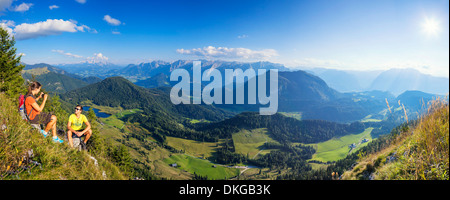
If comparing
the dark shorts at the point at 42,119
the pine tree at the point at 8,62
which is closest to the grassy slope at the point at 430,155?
the dark shorts at the point at 42,119

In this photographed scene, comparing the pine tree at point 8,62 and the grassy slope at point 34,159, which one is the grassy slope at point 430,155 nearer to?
the grassy slope at point 34,159

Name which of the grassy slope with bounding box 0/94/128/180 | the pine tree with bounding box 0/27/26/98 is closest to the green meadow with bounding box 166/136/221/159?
the pine tree with bounding box 0/27/26/98

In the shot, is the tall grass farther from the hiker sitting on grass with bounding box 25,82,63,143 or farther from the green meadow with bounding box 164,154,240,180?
the green meadow with bounding box 164,154,240,180

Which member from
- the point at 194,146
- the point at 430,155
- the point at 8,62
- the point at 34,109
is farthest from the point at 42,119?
the point at 194,146

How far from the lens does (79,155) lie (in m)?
4.85

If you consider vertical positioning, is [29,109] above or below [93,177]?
Answer: above
